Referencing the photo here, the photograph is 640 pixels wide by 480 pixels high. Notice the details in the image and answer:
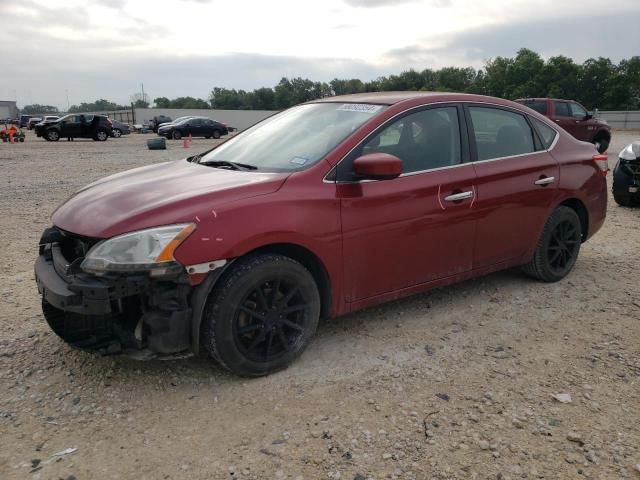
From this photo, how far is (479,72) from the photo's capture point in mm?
90812

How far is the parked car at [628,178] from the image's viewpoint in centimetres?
809

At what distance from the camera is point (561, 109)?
54.7ft

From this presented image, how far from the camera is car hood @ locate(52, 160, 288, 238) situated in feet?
9.27

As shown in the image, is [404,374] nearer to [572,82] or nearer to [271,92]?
[572,82]

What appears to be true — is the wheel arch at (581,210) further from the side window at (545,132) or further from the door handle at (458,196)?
the door handle at (458,196)

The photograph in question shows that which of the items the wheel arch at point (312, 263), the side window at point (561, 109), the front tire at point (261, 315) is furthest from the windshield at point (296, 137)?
the side window at point (561, 109)

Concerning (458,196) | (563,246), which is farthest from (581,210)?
(458,196)

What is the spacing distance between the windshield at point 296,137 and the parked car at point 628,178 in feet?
20.1

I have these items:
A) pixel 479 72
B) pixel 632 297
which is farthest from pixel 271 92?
pixel 632 297

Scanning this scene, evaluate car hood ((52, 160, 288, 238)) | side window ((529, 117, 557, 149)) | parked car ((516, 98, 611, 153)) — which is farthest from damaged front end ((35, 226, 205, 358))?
parked car ((516, 98, 611, 153))

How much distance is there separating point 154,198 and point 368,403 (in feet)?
5.44

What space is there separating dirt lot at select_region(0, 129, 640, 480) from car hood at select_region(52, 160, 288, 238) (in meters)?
0.93

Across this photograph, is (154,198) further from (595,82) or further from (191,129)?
(595,82)

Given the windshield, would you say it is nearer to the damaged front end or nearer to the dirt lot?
the damaged front end
